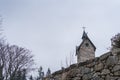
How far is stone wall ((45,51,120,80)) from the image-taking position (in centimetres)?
442

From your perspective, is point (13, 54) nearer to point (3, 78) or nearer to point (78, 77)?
point (3, 78)

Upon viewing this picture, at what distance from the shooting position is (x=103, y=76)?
4578mm

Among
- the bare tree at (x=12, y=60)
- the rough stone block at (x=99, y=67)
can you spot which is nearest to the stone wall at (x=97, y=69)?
the rough stone block at (x=99, y=67)

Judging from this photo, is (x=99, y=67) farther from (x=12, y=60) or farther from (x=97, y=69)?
(x=12, y=60)

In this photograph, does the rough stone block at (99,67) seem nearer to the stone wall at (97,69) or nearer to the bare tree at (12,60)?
the stone wall at (97,69)

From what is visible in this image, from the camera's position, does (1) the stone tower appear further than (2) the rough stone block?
Yes

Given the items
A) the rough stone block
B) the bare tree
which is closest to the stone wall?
the rough stone block

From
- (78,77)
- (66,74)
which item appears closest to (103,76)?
(78,77)

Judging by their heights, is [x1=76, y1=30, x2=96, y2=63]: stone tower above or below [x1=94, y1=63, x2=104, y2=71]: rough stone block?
above

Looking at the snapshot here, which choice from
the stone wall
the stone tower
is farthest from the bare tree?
the stone wall

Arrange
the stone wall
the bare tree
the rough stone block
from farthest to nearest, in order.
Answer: the bare tree < the rough stone block < the stone wall

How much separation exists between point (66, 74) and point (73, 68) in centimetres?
21

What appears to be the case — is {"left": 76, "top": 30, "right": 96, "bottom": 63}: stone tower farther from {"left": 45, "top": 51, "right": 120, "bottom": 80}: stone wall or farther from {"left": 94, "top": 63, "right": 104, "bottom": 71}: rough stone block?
{"left": 94, "top": 63, "right": 104, "bottom": 71}: rough stone block

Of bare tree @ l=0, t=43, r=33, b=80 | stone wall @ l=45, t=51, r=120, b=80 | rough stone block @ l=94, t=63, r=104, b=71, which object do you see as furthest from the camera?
bare tree @ l=0, t=43, r=33, b=80
